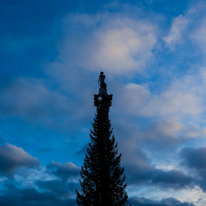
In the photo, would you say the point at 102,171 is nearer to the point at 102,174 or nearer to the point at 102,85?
the point at 102,174

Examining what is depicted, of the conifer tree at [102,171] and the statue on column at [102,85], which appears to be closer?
the conifer tree at [102,171]

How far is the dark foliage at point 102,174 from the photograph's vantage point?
2639cm

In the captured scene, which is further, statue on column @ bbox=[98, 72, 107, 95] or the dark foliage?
statue on column @ bbox=[98, 72, 107, 95]

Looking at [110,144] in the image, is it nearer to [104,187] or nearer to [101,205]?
[104,187]

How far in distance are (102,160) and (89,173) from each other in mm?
2273

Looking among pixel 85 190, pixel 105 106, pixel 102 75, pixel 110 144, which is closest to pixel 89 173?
pixel 85 190

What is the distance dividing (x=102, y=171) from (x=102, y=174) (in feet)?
1.34

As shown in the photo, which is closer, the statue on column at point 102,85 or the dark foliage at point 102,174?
the dark foliage at point 102,174

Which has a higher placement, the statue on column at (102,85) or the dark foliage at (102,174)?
the statue on column at (102,85)

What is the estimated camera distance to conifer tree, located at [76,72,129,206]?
26.4 meters

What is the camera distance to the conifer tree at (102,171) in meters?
26.4

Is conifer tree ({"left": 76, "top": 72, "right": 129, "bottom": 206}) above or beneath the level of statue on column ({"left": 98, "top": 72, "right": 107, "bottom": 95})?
beneath

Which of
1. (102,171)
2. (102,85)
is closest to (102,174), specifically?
(102,171)

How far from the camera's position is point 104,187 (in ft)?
87.4
